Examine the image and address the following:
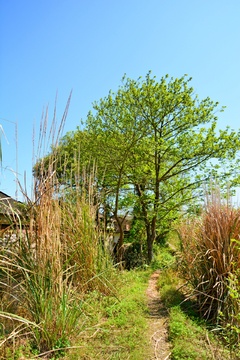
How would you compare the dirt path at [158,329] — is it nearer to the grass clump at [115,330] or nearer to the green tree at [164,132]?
the grass clump at [115,330]

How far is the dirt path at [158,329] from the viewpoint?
6.85ft

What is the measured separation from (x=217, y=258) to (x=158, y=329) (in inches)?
39.1

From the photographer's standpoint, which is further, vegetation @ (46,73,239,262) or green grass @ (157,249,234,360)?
vegetation @ (46,73,239,262)

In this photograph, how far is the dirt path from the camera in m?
2.09

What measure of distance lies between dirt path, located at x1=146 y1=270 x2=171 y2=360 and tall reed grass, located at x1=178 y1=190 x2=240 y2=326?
47cm

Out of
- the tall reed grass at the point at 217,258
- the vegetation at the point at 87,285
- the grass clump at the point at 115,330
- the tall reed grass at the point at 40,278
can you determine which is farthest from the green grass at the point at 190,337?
the tall reed grass at the point at 40,278

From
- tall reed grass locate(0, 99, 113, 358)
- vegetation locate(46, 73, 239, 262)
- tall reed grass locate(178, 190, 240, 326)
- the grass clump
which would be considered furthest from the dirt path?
vegetation locate(46, 73, 239, 262)

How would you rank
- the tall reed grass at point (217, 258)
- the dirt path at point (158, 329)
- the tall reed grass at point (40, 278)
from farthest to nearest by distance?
the tall reed grass at point (217, 258), the dirt path at point (158, 329), the tall reed grass at point (40, 278)

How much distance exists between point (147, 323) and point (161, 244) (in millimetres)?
10670

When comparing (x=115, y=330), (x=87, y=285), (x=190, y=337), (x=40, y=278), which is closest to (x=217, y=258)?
(x=190, y=337)

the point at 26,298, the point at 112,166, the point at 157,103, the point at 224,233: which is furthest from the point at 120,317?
the point at 157,103

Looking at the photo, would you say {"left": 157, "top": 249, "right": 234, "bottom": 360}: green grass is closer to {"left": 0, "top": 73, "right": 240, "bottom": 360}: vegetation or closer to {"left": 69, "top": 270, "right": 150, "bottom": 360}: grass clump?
{"left": 0, "top": 73, "right": 240, "bottom": 360}: vegetation

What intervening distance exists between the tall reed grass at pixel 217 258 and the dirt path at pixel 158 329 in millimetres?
474

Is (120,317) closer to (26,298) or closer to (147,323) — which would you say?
(147,323)
